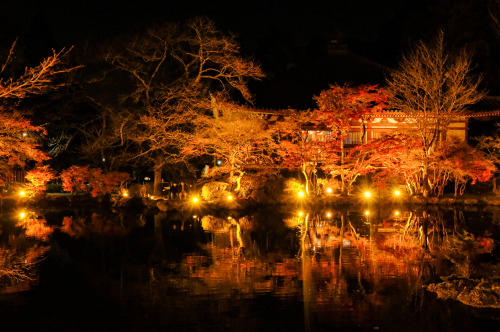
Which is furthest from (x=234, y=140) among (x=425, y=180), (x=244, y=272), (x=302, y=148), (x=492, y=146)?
(x=492, y=146)

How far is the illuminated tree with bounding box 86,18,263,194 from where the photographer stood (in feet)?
66.6

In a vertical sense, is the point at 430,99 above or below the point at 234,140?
above

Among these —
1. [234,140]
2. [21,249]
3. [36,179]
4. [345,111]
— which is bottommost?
[21,249]

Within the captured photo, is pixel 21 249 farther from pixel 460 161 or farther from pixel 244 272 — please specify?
pixel 460 161

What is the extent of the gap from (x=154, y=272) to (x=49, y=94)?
1632 cm

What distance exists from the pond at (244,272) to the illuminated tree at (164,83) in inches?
213

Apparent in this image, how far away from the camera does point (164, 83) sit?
880 inches

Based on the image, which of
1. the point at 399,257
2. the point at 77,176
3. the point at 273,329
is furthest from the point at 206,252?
the point at 77,176

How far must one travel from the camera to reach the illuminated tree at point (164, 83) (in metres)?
20.3

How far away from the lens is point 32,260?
10.6 m

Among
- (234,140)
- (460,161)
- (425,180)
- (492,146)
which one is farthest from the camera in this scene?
(492,146)

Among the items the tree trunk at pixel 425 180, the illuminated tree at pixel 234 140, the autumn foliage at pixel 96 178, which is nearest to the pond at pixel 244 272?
the tree trunk at pixel 425 180

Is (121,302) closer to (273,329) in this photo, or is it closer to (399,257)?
(273,329)

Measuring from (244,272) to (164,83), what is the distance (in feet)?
48.2
